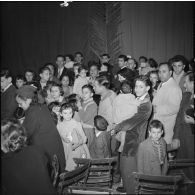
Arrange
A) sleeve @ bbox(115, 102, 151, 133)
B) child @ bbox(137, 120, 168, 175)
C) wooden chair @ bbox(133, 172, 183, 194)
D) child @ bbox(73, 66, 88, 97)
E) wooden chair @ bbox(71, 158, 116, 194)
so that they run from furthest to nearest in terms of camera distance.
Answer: child @ bbox(73, 66, 88, 97)
sleeve @ bbox(115, 102, 151, 133)
child @ bbox(137, 120, 168, 175)
wooden chair @ bbox(71, 158, 116, 194)
wooden chair @ bbox(133, 172, 183, 194)

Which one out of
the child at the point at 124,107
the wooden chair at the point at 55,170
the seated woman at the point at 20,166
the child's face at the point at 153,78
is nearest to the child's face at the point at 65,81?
the child's face at the point at 153,78

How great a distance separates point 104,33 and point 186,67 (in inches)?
180

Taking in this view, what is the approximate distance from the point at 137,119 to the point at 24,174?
154 cm

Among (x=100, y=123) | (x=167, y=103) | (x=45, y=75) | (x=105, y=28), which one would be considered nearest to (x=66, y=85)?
(x=45, y=75)

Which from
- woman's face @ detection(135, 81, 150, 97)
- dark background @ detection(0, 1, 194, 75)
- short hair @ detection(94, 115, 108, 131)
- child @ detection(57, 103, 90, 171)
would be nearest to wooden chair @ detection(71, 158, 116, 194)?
child @ detection(57, 103, 90, 171)

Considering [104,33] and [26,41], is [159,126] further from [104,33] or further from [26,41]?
[26,41]

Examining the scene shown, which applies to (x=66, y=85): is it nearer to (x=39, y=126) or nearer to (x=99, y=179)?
(x=39, y=126)

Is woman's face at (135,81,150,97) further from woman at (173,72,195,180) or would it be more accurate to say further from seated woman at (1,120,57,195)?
seated woman at (1,120,57,195)

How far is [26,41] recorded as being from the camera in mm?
10094

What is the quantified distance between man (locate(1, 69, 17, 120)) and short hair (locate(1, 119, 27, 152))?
5.11ft

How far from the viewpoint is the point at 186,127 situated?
3.46 metres

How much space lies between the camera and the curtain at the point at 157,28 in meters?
8.61

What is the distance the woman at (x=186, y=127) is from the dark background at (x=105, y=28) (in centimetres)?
509

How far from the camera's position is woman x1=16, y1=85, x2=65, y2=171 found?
295cm
